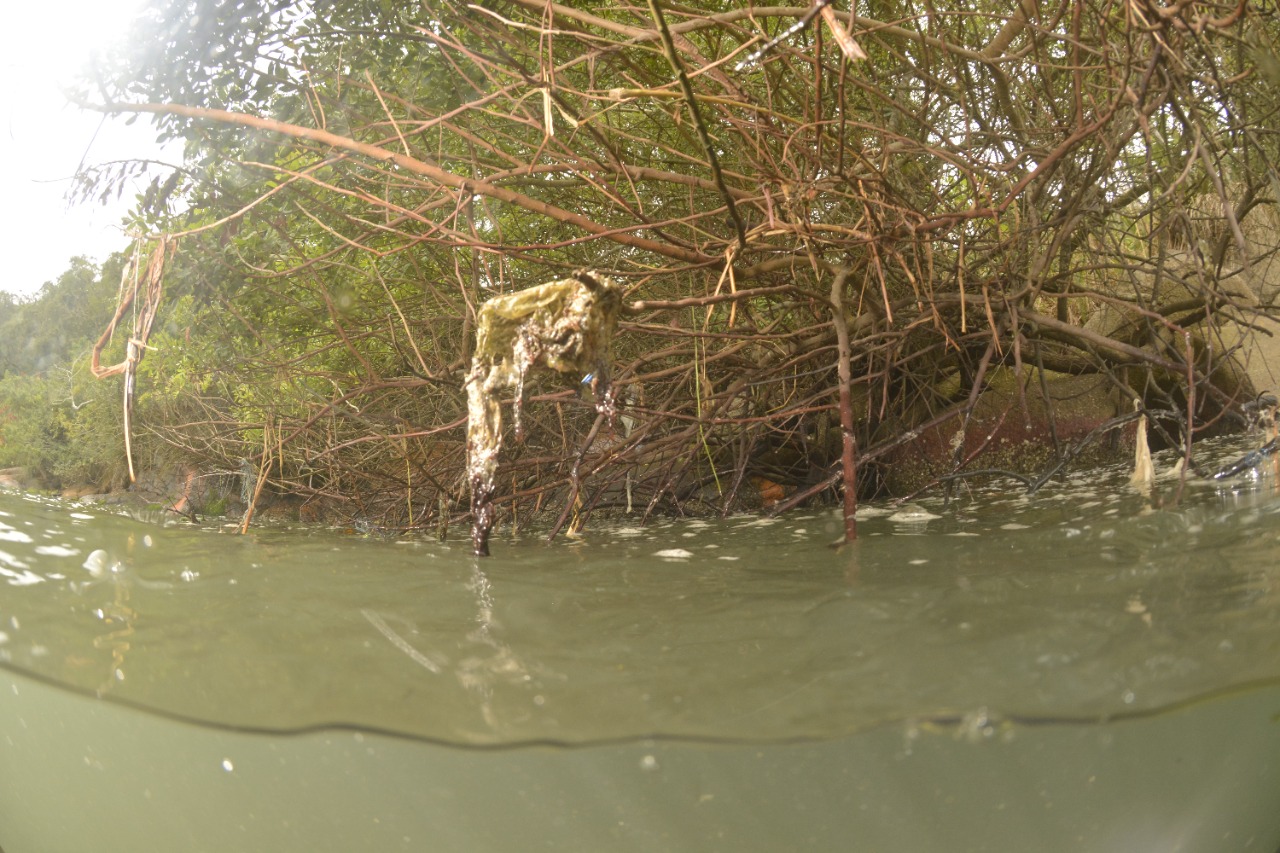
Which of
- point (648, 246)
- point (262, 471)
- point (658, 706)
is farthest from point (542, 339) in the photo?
point (262, 471)

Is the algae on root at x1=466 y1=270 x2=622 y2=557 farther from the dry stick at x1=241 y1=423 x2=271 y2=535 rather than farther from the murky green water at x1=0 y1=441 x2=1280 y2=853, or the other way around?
the dry stick at x1=241 y1=423 x2=271 y2=535

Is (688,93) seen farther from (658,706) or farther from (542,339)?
(658,706)

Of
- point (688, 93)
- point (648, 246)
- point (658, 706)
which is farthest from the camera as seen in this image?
point (648, 246)

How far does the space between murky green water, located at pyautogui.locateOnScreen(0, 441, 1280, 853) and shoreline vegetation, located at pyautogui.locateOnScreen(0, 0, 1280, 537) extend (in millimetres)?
585

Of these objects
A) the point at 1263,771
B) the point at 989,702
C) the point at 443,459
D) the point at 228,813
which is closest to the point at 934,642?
the point at 989,702

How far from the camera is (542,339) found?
224 cm

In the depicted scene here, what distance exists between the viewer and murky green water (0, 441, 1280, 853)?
1.80 metres

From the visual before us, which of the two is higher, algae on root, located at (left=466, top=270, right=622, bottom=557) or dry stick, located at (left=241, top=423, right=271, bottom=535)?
algae on root, located at (left=466, top=270, right=622, bottom=557)

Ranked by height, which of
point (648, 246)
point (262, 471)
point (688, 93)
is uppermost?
point (688, 93)

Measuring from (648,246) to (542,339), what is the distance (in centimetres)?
50

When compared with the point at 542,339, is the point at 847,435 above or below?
below

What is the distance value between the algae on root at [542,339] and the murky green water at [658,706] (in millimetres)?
523

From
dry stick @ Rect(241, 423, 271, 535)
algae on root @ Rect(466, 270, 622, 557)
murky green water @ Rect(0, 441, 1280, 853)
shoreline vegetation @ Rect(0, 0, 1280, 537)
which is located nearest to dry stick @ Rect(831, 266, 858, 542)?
shoreline vegetation @ Rect(0, 0, 1280, 537)

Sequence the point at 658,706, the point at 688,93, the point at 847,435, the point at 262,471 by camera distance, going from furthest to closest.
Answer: the point at 262,471, the point at 847,435, the point at 688,93, the point at 658,706
